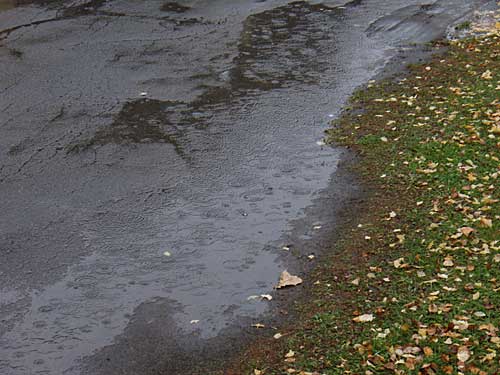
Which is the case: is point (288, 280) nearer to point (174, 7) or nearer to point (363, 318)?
point (363, 318)

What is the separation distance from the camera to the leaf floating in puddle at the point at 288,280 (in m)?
6.09

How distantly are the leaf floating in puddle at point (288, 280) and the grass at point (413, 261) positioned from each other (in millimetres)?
104

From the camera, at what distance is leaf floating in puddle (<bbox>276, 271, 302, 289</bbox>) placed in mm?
6086

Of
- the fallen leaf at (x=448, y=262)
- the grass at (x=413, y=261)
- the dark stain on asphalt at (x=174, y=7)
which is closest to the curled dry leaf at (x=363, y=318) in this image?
the grass at (x=413, y=261)

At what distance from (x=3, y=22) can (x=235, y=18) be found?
4298 mm

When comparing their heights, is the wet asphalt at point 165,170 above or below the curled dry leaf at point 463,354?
above

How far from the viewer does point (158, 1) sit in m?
15.6

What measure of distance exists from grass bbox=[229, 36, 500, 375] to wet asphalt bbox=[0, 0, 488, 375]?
384mm

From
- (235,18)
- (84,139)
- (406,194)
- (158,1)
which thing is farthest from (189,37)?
(406,194)

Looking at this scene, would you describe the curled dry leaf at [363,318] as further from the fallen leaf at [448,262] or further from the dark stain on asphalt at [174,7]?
the dark stain on asphalt at [174,7]

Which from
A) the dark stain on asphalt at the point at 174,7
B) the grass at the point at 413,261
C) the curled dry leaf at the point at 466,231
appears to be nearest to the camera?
the grass at the point at 413,261

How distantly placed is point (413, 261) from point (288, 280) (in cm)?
101

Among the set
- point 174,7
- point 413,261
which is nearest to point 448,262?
point 413,261

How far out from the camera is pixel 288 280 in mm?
6133
